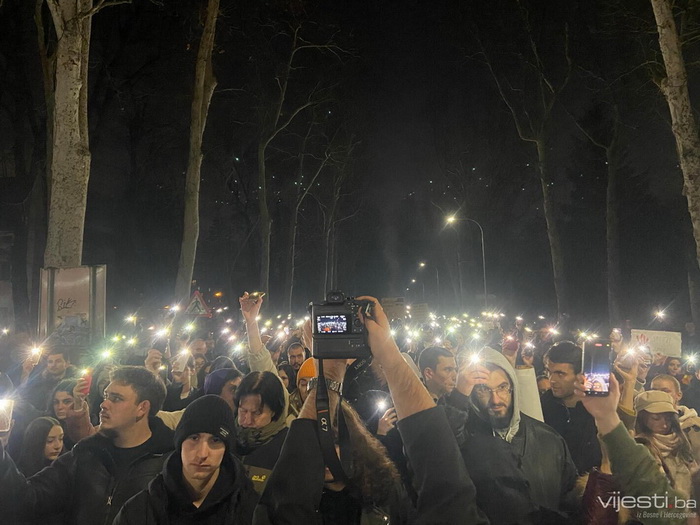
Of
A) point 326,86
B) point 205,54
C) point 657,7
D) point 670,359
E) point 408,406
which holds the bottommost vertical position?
point 670,359

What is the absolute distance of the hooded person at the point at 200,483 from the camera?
9.38ft

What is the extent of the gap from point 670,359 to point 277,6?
607 inches

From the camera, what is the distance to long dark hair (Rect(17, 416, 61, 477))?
160 inches

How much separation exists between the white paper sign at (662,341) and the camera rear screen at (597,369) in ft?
18.0

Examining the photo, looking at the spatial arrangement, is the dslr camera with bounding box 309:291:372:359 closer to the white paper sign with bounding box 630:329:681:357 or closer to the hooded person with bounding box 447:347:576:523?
the hooded person with bounding box 447:347:576:523

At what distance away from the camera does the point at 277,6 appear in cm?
1897

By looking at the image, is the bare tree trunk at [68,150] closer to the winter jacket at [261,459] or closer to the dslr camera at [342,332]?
the winter jacket at [261,459]

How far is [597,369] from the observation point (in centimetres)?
325

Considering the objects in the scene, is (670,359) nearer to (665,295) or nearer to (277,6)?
(277,6)

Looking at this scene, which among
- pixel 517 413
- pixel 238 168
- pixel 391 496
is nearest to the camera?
pixel 391 496

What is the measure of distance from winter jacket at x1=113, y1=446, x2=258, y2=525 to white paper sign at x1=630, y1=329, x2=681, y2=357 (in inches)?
268

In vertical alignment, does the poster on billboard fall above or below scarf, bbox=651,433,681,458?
above

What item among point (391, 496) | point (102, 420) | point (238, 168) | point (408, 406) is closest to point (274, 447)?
point (102, 420)

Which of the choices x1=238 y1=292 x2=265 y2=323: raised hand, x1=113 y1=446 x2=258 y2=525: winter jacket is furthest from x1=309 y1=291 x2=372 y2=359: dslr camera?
x1=238 y1=292 x2=265 y2=323: raised hand
